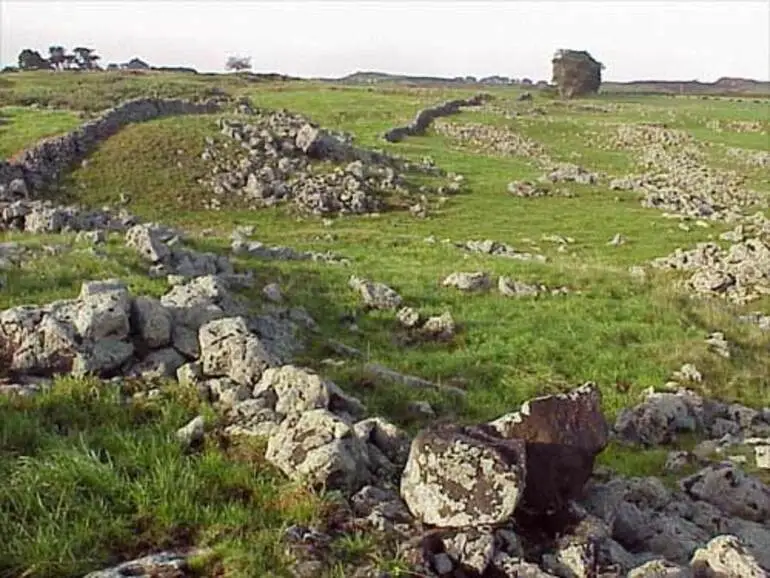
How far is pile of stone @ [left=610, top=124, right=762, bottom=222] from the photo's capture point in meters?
38.6

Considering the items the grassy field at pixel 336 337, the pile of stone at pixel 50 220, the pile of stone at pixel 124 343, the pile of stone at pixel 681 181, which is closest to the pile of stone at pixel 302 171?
the grassy field at pixel 336 337

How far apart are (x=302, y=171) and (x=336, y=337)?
23.4 meters

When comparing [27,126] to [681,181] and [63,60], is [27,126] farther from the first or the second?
[63,60]

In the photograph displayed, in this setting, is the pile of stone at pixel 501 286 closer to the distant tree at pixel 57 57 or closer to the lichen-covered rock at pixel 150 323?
the lichen-covered rock at pixel 150 323

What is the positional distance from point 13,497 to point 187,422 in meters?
2.17

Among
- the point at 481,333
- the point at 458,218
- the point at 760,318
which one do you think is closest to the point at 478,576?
the point at 481,333

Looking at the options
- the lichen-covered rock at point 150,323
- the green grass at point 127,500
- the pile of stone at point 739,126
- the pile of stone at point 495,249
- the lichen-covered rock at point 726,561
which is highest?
the lichen-covered rock at point 150,323

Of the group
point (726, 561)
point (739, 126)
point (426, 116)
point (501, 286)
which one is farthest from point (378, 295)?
point (739, 126)

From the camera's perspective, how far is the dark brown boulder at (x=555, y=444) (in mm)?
8844

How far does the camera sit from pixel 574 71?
119 m

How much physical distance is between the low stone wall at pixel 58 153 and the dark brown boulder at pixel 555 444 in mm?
25808

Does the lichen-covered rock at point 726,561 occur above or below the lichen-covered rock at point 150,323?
below

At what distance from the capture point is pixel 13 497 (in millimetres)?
7898

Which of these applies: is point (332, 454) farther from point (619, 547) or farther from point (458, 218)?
point (458, 218)
